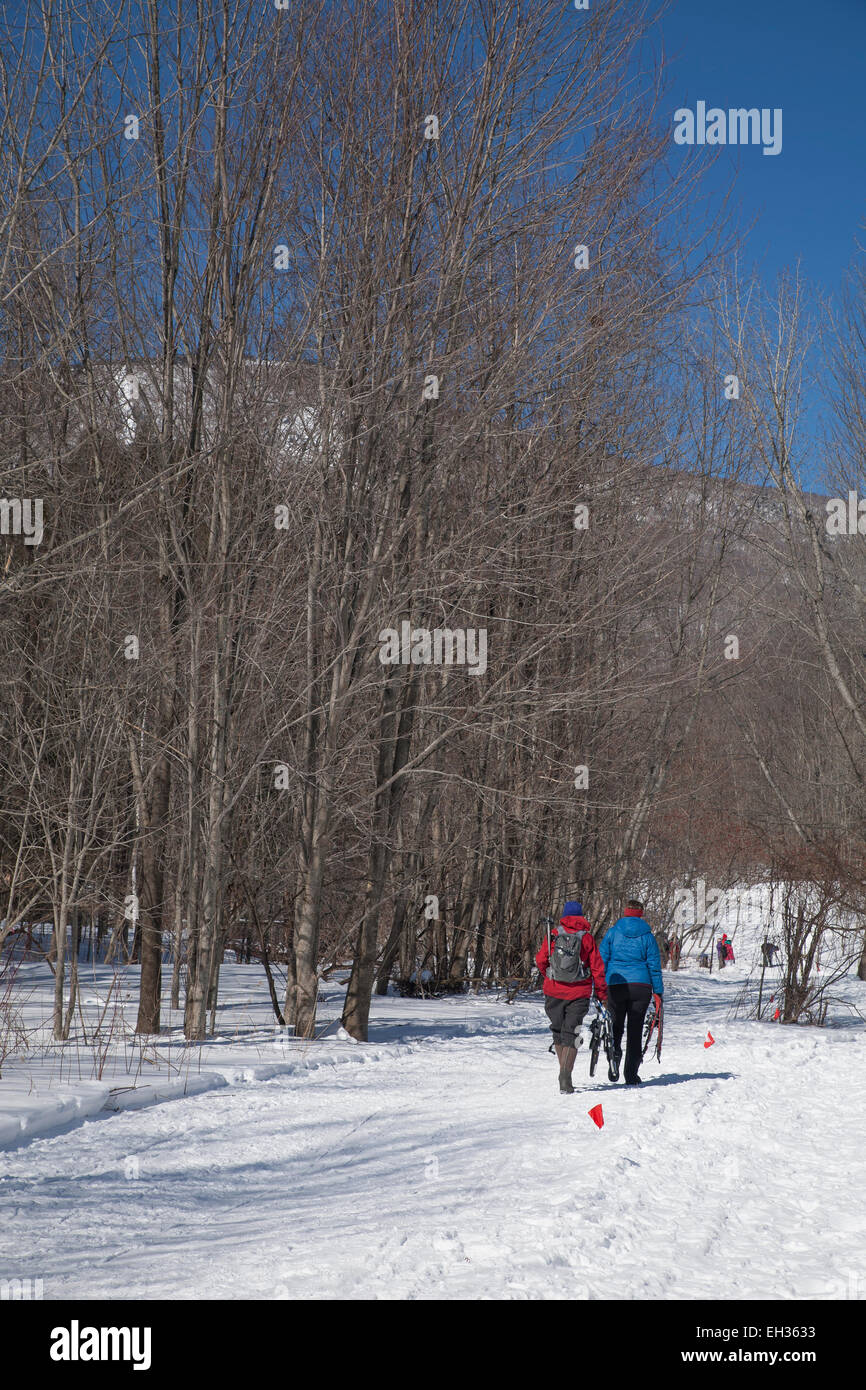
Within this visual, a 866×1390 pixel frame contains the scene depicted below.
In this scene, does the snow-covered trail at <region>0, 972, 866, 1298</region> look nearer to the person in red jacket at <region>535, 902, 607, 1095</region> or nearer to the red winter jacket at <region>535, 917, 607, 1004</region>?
the person in red jacket at <region>535, 902, 607, 1095</region>

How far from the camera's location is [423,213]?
47.8ft

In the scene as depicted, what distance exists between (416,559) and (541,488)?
7.78 feet

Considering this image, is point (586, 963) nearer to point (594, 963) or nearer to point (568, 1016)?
point (594, 963)

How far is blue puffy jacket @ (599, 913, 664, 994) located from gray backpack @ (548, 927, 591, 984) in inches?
34.2

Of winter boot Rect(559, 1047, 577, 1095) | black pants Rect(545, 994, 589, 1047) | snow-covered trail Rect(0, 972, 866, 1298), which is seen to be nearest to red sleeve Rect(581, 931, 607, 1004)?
black pants Rect(545, 994, 589, 1047)

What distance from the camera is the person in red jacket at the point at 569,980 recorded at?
10805 mm

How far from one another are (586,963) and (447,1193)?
467 cm

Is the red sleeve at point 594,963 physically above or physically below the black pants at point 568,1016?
above

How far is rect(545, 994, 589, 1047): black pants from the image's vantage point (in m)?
10.8

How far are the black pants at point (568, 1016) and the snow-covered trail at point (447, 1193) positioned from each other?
56 cm

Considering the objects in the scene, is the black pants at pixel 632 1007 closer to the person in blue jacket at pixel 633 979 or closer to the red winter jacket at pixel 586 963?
the person in blue jacket at pixel 633 979

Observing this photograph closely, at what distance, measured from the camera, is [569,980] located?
427 inches

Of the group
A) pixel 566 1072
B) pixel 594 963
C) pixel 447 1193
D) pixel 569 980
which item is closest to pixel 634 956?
pixel 594 963

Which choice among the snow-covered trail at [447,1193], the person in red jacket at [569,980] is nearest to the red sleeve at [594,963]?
the person in red jacket at [569,980]
